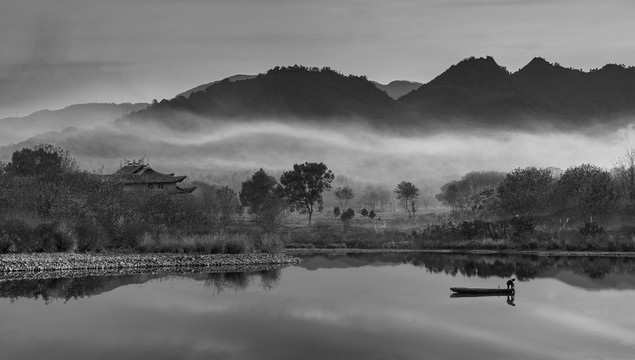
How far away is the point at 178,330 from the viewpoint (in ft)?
70.9

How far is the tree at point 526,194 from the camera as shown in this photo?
7581cm

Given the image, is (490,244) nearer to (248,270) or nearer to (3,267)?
(248,270)

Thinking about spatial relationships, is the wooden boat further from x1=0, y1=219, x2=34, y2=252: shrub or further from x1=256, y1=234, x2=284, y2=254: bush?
x1=0, y1=219, x2=34, y2=252: shrub

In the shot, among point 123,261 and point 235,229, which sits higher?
point 235,229

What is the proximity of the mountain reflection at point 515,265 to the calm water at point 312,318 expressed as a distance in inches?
21.2

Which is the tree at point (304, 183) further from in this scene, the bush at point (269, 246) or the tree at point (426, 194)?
the tree at point (426, 194)

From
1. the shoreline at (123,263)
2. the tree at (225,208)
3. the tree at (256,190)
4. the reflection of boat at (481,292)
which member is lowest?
the reflection of boat at (481,292)

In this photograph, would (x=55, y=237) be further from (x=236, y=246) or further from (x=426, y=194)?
(x=426, y=194)

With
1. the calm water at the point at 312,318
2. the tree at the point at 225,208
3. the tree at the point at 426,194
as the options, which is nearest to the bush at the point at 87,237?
the calm water at the point at 312,318

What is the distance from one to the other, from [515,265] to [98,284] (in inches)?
1093

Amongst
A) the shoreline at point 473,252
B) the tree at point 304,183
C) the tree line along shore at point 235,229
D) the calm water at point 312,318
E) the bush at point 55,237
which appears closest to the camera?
the calm water at point 312,318

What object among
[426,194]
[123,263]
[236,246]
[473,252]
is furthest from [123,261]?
[426,194]

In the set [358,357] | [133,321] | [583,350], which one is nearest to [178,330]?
[133,321]

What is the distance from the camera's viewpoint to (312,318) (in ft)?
81.9
